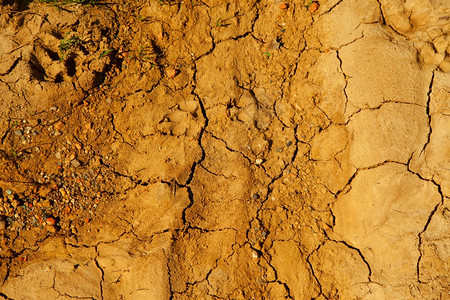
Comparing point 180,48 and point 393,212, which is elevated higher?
point 180,48

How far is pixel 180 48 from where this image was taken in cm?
306

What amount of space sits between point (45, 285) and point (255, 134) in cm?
221

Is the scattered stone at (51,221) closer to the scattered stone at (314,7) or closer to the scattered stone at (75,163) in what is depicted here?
the scattered stone at (75,163)

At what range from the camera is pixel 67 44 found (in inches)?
119

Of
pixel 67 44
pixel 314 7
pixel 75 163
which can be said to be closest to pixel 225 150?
pixel 75 163

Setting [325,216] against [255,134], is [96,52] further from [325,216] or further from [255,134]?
[325,216]

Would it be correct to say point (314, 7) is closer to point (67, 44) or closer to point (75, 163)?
point (67, 44)

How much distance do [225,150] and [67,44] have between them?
181cm

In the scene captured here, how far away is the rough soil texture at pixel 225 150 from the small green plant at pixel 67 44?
2 centimetres

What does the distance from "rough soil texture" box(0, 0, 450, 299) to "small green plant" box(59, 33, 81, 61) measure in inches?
0.8

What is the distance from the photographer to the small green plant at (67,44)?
2996 mm

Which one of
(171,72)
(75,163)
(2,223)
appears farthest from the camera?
(171,72)

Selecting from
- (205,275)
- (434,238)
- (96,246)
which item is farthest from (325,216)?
(96,246)

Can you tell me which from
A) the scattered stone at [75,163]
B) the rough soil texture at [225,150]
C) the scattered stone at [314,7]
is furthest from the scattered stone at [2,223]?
the scattered stone at [314,7]
